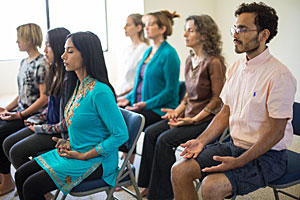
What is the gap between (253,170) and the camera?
197 cm

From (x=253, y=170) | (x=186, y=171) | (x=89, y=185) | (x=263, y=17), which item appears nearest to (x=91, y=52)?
(x=89, y=185)

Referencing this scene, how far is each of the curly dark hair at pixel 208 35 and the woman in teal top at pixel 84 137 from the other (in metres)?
0.98

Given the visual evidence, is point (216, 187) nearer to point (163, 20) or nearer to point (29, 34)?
point (163, 20)

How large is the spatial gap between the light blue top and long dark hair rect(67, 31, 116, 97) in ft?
0.16

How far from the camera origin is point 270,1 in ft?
14.9

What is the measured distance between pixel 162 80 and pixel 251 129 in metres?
1.34

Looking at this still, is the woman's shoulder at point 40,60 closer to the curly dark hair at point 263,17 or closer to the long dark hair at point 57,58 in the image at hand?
the long dark hair at point 57,58

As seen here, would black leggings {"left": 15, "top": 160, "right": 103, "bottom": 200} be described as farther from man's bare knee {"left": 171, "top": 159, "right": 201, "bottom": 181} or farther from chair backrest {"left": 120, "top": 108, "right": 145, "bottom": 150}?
man's bare knee {"left": 171, "top": 159, "right": 201, "bottom": 181}

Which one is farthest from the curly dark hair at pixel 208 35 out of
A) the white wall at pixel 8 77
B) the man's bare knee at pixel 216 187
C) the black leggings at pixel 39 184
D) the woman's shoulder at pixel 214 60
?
the white wall at pixel 8 77

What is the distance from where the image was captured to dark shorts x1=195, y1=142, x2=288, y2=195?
1.92m

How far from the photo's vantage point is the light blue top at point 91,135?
2049 mm

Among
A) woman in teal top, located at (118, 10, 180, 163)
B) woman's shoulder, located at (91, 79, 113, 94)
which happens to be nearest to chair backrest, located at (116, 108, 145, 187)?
woman's shoulder, located at (91, 79, 113, 94)

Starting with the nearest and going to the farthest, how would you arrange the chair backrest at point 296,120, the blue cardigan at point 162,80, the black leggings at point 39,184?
the black leggings at point 39,184, the chair backrest at point 296,120, the blue cardigan at point 162,80

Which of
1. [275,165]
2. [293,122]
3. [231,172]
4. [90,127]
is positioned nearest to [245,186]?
[231,172]
